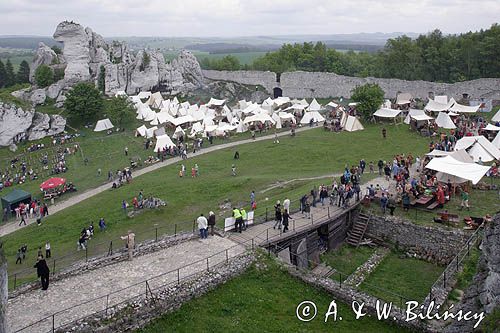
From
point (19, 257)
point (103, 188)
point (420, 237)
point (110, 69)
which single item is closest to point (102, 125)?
point (110, 69)

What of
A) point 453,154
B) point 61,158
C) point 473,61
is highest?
point 473,61

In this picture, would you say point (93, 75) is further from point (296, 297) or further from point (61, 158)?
point (296, 297)

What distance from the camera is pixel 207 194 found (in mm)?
24906

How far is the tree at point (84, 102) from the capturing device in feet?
158

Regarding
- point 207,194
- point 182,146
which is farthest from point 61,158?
point 207,194

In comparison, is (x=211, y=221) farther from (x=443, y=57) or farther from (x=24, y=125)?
(x=443, y=57)

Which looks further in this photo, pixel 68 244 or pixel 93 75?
pixel 93 75

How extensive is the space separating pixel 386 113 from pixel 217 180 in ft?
57.2

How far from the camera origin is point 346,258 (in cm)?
1955

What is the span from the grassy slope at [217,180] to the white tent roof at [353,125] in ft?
2.61

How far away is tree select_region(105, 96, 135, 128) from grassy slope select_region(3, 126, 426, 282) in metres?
9.31

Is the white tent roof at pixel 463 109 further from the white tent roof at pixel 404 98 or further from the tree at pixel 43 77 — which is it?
the tree at pixel 43 77

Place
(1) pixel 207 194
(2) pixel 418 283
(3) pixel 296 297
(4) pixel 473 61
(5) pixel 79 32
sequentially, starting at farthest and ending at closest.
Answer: (5) pixel 79 32
(4) pixel 473 61
(1) pixel 207 194
(2) pixel 418 283
(3) pixel 296 297

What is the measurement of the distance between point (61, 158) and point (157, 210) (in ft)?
58.3
